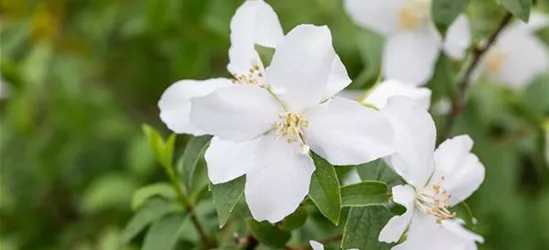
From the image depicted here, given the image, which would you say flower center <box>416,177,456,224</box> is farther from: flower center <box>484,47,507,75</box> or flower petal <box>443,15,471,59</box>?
flower center <box>484,47,507,75</box>

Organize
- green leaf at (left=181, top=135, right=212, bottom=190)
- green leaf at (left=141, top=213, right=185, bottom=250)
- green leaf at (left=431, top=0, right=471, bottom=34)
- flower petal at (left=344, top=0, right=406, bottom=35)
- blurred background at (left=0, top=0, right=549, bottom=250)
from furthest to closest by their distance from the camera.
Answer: blurred background at (left=0, top=0, right=549, bottom=250)
flower petal at (left=344, top=0, right=406, bottom=35)
green leaf at (left=431, top=0, right=471, bottom=34)
green leaf at (left=141, top=213, right=185, bottom=250)
green leaf at (left=181, top=135, right=212, bottom=190)

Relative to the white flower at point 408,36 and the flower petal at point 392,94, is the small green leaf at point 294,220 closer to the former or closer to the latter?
the flower petal at point 392,94

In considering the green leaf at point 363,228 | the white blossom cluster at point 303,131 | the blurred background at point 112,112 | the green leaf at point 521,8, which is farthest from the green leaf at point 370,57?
the green leaf at point 363,228

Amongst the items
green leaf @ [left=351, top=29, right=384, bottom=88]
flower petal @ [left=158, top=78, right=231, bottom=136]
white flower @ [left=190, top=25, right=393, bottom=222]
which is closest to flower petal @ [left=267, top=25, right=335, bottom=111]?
white flower @ [left=190, top=25, right=393, bottom=222]

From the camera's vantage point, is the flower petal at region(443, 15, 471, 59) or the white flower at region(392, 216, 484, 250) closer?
the white flower at region(392, 216, 484, 250)

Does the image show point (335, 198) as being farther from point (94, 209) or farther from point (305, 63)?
point (94, 209)

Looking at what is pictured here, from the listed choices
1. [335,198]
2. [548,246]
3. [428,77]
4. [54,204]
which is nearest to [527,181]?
[548,246]

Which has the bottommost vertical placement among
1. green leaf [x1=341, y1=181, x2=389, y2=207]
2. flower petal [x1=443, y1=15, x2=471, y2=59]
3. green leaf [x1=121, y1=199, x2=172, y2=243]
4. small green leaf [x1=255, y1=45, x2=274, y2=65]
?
green leaf [x1=121, y1=199, x2=172, y2=243]
